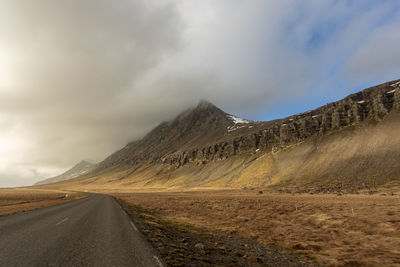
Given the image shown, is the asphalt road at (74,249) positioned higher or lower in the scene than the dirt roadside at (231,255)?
higher

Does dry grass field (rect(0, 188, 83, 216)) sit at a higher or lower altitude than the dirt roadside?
higher

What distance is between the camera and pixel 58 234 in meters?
12.0

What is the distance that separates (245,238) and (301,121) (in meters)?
146

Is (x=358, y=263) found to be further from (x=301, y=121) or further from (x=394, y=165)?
(x=301, y=121)

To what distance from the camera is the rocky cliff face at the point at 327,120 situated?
114325mm

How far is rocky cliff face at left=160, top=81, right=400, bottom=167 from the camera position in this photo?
114325mm

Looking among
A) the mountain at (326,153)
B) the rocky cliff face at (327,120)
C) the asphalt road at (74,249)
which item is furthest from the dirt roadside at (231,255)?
the rocky cliff face at (327,120)

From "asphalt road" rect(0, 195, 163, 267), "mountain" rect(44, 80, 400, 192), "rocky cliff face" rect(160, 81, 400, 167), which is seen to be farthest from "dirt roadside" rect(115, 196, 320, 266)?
"rocky cliff face" rect(160, 81, 400, 167)

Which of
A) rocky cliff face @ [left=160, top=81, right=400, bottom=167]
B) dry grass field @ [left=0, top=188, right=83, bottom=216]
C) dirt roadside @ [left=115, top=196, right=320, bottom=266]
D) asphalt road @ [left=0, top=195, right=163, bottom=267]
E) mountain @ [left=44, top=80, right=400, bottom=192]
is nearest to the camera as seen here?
asphalt road @ [left=0, top=195, right=163, bottom=267]

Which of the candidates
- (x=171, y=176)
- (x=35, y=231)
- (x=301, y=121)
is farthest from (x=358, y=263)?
(x=171, y=176)

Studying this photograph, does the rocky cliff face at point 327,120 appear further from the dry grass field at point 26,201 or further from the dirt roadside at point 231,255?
the dirt roadside at point 231,255

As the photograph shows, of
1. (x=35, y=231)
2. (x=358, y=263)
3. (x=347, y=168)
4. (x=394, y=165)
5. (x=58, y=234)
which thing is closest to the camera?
(x=358, y=263)

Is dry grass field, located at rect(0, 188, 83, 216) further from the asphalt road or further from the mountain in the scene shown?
the mountain

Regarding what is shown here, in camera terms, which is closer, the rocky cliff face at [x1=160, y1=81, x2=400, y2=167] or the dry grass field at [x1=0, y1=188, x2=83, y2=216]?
the dry grass field at [x1=0, y1=188, x2=83, y2=216]
